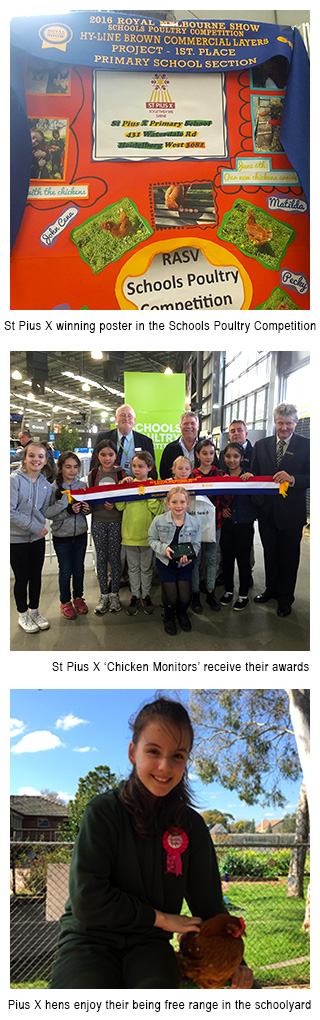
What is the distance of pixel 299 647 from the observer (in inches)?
67.8

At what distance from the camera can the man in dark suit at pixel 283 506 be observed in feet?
6.19

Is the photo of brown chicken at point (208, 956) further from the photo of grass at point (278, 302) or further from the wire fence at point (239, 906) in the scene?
the photo of grass at point (278, 302)

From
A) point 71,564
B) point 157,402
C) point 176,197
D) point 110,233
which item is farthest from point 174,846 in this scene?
point 176,197

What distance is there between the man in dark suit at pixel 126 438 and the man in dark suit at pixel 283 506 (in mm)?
443

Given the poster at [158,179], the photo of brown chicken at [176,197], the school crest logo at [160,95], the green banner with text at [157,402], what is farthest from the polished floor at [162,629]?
the school crest logo at [160,95]

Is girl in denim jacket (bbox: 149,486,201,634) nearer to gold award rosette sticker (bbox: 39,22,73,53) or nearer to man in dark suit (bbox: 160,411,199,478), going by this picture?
man in dark suit (bbox: 160,411,199,478)

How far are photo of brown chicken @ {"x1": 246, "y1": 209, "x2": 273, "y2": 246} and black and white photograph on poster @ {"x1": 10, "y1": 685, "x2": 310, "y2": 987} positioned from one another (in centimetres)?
166

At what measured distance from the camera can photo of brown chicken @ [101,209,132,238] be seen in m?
1.90

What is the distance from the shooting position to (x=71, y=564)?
1.99 m

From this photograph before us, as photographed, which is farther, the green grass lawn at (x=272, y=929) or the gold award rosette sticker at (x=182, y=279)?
the gold award rosette sticker at (x=182, y=279)

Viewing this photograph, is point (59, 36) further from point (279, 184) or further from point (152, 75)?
point (279, 184)

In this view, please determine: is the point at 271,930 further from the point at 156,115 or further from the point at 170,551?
the point at 156,115

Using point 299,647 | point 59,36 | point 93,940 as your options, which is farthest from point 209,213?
point 93,940
